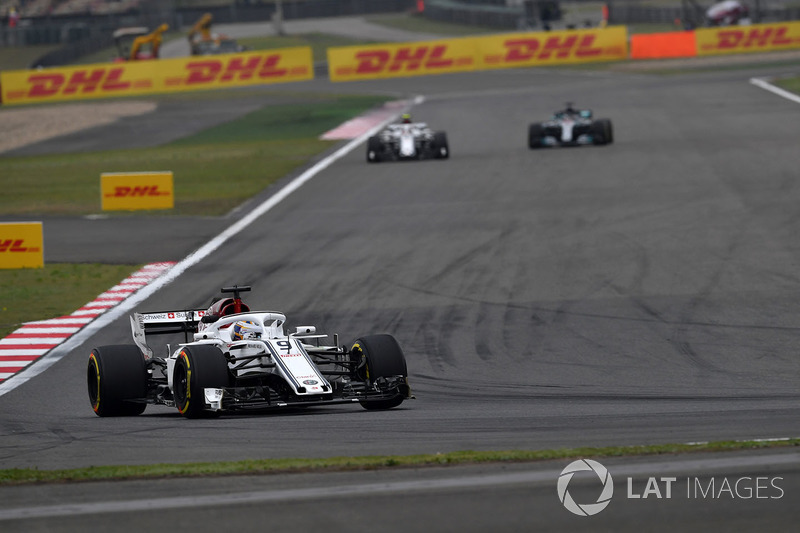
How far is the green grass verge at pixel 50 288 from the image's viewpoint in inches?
843

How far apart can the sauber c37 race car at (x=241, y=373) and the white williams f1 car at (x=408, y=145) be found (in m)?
23.7

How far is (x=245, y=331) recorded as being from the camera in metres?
14.2

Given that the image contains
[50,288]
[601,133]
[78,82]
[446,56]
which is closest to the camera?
[50,288]

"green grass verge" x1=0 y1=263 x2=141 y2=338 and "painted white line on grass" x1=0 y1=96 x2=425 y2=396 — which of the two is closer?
"painted white line on grass" x1=0 y1=96 x2=425 y2=396

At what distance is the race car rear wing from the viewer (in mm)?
15453

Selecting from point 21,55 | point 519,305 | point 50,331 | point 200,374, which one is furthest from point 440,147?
point 21,55

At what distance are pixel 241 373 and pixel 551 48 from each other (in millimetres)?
59950

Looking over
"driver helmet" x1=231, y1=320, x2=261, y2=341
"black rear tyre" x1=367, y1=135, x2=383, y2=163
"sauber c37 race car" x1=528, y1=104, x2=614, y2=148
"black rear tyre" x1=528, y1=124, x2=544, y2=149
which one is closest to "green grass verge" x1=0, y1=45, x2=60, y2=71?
"black rear tyre" x1=367, y1=135, x2=383, y2=163

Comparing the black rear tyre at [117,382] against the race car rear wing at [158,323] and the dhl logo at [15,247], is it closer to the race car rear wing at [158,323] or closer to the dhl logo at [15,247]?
the race car rear wing at [158,323]

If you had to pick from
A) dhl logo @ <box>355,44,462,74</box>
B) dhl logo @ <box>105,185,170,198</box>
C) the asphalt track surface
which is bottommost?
the asphalt track surface

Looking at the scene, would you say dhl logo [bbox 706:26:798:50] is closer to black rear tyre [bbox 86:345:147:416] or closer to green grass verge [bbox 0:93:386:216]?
green grass verge [bbox 0:93:386:216]

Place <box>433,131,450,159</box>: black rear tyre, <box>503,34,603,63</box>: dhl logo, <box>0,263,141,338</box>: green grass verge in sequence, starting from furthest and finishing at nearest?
<box>503,34,603,63</box>: dhl logo, <box>433,131,450,159</box>: black rear tyre, <box>0,263,141,338</box>: green grass verge

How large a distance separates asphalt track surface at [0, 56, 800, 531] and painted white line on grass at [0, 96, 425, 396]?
9.9 inches

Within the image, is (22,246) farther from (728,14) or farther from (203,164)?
(728,14)
